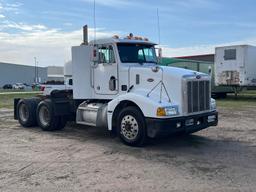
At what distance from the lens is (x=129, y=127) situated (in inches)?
340

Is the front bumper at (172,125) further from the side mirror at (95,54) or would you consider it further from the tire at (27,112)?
the tire at (27,112)

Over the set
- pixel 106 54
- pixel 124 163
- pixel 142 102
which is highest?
pixel 106 54

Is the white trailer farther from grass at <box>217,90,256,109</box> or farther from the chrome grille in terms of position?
the chrome grille

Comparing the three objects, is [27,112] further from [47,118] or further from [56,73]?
[56,73]

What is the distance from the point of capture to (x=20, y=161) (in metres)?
7.38

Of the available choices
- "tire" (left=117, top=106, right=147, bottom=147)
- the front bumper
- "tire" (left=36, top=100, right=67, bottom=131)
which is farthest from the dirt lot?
"tire" (left=36, top=100, right=67, bottom=131)

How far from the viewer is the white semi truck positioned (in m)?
8.29

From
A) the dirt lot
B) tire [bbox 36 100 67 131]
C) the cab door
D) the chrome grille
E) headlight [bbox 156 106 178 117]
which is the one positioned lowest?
the dirt lot

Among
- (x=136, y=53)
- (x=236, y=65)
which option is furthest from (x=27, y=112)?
(x=236, y=65)

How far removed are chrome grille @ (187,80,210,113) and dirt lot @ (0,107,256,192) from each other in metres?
0.95

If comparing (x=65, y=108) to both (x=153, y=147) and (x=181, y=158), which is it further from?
(x=181, y=158)

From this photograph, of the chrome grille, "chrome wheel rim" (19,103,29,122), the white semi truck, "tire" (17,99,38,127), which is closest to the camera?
the white semi truck

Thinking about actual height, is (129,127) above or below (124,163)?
above

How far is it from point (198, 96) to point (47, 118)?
5168 mm
